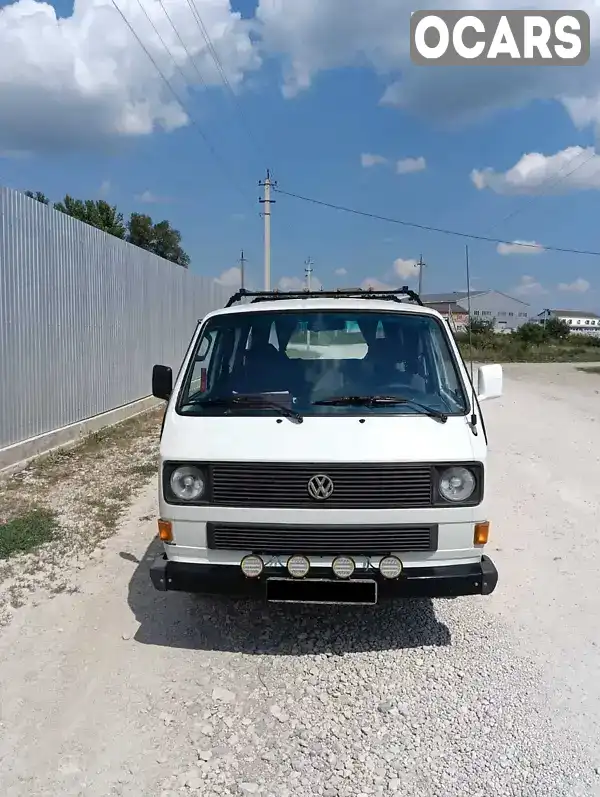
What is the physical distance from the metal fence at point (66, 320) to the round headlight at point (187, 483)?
4.93m

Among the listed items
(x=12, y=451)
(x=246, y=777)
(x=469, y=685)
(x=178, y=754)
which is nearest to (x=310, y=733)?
(x=246, y=777)

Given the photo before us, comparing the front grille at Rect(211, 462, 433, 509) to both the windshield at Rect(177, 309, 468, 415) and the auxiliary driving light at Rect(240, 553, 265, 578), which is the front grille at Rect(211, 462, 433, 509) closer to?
the auxiliary driving light at Rect(240, 553, 265, 578)

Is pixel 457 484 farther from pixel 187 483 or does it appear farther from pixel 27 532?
pixel 27 532

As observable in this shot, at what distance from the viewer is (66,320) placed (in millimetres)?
9773

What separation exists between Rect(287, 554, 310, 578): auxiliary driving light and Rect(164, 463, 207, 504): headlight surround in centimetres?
60

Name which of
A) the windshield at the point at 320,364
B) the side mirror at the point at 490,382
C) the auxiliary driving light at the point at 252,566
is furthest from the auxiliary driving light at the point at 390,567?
the side mirror at the point at 490,382

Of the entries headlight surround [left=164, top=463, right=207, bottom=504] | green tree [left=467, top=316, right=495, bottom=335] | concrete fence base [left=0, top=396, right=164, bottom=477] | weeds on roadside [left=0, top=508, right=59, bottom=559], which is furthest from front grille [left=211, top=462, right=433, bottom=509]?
concrete fence base [left=0, top=396, right=164, bottom=477]

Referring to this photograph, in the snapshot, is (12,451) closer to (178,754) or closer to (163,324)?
(178,754)

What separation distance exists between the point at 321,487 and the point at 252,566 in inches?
22.7

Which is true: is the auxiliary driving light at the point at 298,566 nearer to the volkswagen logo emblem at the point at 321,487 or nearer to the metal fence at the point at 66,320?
the volkswagen logo emblem at the point at 321,487

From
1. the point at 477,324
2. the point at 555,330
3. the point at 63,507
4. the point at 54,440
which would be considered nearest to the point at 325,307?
the point at 63,507

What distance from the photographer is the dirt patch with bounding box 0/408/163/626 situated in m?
5.02

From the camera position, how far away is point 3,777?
2830 millimetres

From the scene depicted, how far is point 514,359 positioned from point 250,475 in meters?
35.3
